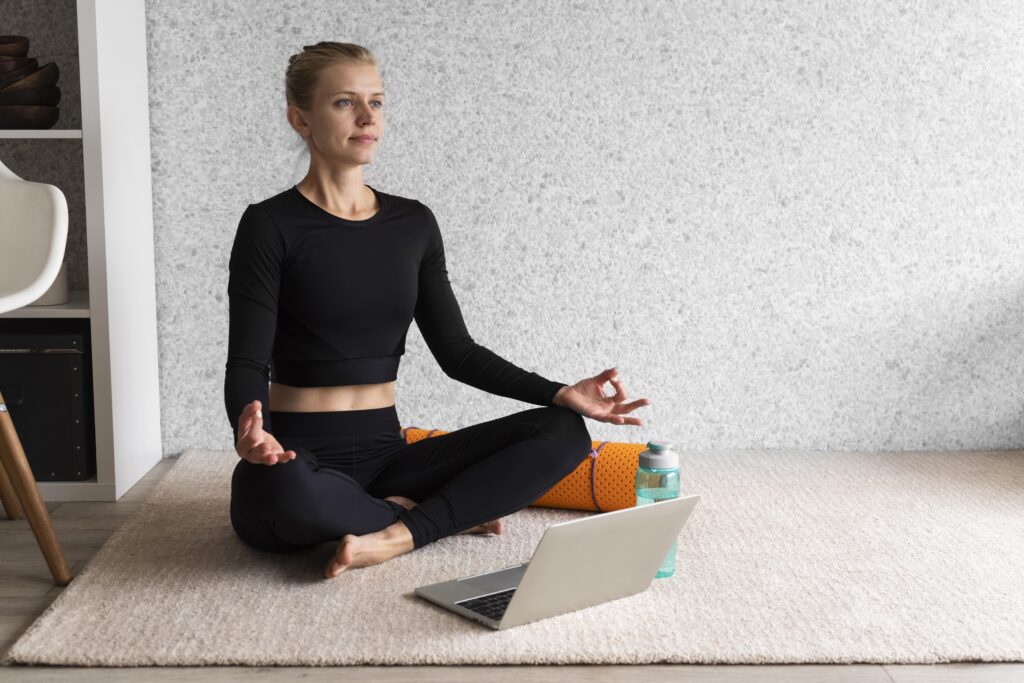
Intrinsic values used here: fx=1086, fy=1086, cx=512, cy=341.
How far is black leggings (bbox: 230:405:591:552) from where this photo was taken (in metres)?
1.70

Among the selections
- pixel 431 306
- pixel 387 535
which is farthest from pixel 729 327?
pixel 387 535

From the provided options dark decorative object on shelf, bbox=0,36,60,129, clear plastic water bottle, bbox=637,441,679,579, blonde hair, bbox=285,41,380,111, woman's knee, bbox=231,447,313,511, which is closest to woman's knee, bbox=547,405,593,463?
clear plastic water bottle, bbox=637,441,679,579

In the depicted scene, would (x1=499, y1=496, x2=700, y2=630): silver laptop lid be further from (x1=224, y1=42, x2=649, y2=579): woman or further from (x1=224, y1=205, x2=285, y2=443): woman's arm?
(x1=224, y1=205, x2=285, y2=443): woman's arm

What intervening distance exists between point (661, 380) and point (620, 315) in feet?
0.65

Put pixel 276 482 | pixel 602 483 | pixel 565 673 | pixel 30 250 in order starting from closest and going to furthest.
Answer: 1. pixel 565 673
2. pixel 276 482
3. pixel 30 250
4. pixel 602 483

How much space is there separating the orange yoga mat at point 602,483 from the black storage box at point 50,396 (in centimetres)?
99

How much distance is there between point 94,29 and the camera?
2.20 metres

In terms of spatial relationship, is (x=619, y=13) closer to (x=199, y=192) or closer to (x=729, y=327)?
(x=729, y=327)

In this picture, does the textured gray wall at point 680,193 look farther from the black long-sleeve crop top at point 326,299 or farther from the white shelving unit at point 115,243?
the black long-sleeve crop top at point 326,299

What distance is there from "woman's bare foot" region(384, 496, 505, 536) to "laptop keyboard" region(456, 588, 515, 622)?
0.28 meters

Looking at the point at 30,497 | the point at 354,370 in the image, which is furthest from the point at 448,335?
the point at 30,497

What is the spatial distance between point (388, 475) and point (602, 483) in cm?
48

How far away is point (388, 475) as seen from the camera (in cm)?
195

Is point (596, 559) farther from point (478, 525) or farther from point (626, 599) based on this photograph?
point (478, 525)
